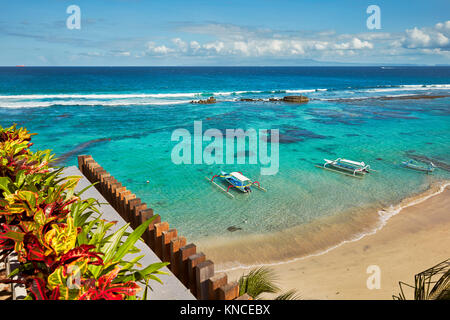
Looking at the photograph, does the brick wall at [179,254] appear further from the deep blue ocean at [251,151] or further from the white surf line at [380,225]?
the deep blue ocean at [251,151]

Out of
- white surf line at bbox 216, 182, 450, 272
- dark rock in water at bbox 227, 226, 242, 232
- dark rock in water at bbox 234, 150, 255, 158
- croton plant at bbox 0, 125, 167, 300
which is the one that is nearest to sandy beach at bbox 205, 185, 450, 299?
white surf line at bbox 216, 182, 450, 272

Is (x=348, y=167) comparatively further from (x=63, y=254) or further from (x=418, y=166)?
(x=63, y=254)

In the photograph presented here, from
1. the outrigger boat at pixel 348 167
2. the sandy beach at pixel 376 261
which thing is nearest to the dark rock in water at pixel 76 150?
the sandy beach at pixel 376 261

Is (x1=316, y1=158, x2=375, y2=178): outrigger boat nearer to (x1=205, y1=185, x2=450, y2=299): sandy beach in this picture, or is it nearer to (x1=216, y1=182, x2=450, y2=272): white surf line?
(x1=216, y1=182, x2=450, y2=272): white surf line
